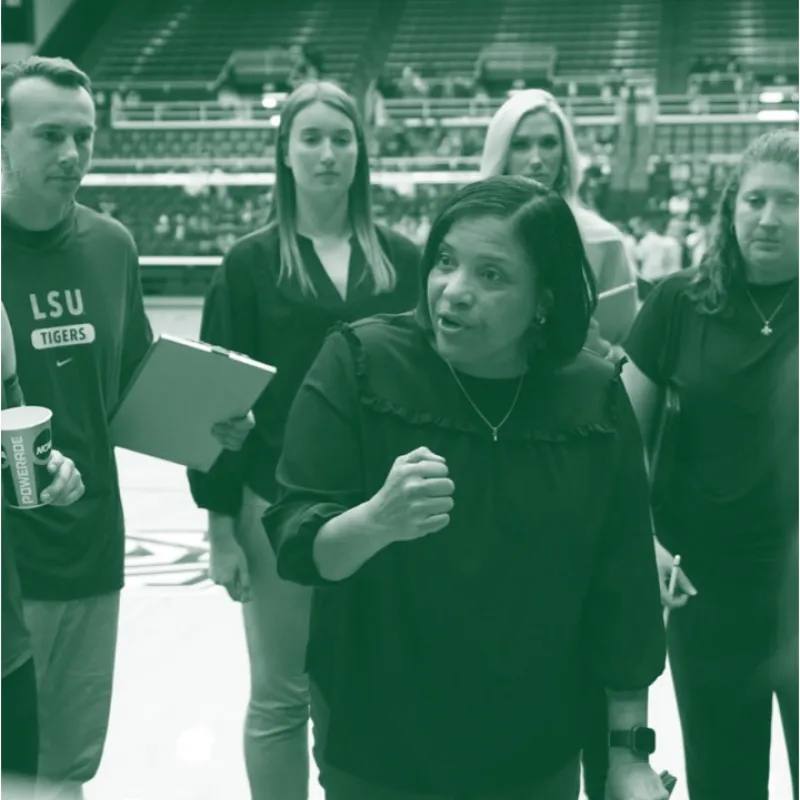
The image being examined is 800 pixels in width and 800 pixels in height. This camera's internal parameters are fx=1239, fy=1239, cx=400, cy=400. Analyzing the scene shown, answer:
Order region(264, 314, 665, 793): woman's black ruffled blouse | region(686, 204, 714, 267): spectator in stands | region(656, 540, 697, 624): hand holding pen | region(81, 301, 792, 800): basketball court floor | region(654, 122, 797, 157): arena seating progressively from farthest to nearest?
1. region(654, 122, 797, 157): arena seating
2. region(686, 204, 714, 267): spectator in stands
3. region(81, 301, 792, 800): basketball court floor
4. region(656, 540, 697, 624): hand holding pen
5. region(264, 314, 665, 793): woman's black ruffled blouse

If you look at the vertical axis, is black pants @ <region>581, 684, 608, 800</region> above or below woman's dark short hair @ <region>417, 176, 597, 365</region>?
below

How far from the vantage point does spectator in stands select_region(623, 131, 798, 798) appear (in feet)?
6.31

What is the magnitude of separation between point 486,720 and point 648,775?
0.20 m

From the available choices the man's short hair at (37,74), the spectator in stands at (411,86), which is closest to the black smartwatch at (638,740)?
the man's short hair at (37,74)

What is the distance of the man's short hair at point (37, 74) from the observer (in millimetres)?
2010

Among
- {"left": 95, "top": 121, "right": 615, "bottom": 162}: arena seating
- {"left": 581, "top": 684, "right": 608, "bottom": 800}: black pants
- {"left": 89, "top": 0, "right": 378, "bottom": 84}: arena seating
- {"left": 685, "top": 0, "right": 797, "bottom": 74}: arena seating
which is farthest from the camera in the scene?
{"left": 89, "top": 0, "right": 378, "bottom": 84}: arena seating

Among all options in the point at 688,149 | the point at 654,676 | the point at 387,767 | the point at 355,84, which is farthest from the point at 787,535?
the point at 355,84

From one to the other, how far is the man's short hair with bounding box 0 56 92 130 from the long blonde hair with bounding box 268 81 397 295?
1.27 feet

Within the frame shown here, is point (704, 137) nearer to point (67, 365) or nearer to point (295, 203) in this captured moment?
point (295, 203)

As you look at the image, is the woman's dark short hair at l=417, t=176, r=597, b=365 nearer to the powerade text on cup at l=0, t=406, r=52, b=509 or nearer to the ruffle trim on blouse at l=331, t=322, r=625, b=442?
the ruffle trim on blouse at l=331, t=322, r=625, b=442

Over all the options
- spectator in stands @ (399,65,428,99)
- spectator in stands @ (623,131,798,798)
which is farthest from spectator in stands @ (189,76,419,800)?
spectator in stands @ (399,65,428,99)

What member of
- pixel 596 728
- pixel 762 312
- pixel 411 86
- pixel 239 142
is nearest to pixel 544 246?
pixel 596 728

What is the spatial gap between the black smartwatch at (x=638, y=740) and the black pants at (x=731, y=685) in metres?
0.61

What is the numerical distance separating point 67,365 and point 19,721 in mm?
639
